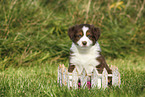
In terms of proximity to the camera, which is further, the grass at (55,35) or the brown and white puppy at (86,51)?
the grass at (55,35)

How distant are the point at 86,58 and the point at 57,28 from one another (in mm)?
3410

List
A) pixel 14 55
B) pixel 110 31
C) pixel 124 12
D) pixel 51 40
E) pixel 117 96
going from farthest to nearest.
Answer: pixel 124 12 → pixel 110 31 → pixel 51 40 → pixel 14 55 → pixel 117 96

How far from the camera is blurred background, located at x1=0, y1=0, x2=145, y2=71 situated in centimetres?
584

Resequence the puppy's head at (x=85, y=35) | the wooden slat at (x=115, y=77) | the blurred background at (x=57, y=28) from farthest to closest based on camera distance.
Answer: the blurred background at (x=57, y=28), the puppy's head at (x=85, y=35), the wooden slat at (x=115, y=77)

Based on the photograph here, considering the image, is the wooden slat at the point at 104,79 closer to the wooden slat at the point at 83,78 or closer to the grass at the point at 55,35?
the wooden slat at the point at 83,78

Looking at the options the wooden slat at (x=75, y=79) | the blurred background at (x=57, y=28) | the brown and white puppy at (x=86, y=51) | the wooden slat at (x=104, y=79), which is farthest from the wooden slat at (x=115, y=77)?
the blurred background at (x=57, y=28)

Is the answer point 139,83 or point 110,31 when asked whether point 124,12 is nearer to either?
point 110,31

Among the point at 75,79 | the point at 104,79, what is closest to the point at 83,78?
the point at 75,79

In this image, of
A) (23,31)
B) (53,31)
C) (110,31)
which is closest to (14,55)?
(23,31)

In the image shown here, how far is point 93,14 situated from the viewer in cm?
751

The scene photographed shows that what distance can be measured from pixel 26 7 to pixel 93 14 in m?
2.36

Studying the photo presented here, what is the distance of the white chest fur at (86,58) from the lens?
3.53 metres

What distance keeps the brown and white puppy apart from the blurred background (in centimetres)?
239

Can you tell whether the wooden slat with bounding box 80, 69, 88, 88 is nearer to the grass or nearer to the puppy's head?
the puppy's head
